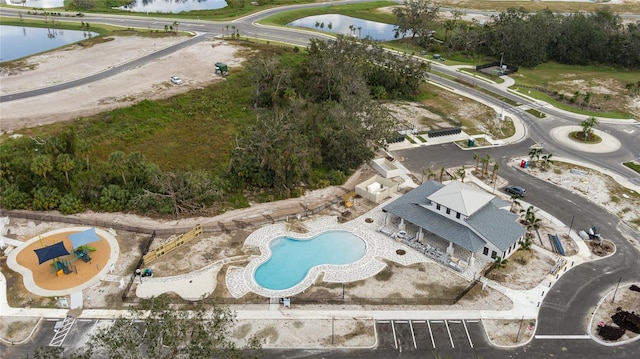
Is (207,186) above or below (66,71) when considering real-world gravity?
below

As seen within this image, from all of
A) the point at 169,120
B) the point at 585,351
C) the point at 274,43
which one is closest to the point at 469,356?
the point at 585,351

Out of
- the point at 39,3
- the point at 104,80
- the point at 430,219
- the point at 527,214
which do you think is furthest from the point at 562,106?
the point at 39,3

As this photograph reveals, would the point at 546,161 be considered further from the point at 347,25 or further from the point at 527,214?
the point at 347,25

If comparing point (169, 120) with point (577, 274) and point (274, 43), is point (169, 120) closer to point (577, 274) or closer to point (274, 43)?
point (274, 43)

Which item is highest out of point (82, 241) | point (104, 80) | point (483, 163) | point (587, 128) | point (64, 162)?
point (104, 80)

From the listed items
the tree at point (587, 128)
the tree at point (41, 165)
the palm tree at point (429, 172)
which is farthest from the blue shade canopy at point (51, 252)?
the tree at point (587, 128)

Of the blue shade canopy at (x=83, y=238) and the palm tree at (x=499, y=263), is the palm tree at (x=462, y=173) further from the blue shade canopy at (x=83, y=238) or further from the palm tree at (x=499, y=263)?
the blue shade canopy at (x=83, y=238)
